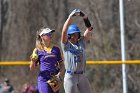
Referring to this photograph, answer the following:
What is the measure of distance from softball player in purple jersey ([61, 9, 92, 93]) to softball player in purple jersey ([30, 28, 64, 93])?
0.35m

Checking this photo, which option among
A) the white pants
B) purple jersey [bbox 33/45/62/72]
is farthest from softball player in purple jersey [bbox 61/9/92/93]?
purple jersey [bbox 33/45/62/72]

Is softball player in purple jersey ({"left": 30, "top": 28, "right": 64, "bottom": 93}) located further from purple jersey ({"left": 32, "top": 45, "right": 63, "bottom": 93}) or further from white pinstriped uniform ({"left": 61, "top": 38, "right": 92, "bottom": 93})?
white pinstriped uniform ({"left": 61, "top": 38, "right": 92, "bottom": 93})

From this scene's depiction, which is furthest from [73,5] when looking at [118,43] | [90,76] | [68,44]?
[68,44]

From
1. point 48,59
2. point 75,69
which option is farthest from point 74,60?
point 48,59

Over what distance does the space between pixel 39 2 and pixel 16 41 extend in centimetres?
197

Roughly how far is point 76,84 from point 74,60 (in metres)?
0.39

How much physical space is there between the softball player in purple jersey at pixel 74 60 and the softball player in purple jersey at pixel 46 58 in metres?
0.35

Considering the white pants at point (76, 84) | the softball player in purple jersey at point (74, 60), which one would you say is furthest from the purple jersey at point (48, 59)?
the white pants at point (76, 84)

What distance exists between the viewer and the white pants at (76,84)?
430 inches

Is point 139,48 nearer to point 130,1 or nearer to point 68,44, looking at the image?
point 130,1

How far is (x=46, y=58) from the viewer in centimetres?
1132

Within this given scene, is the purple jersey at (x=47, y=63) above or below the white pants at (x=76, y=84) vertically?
above

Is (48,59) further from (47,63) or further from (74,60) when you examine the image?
(74,60)

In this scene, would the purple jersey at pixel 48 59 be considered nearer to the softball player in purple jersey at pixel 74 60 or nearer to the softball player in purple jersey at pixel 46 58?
the softball player in purple jersey at pixel 46 58
